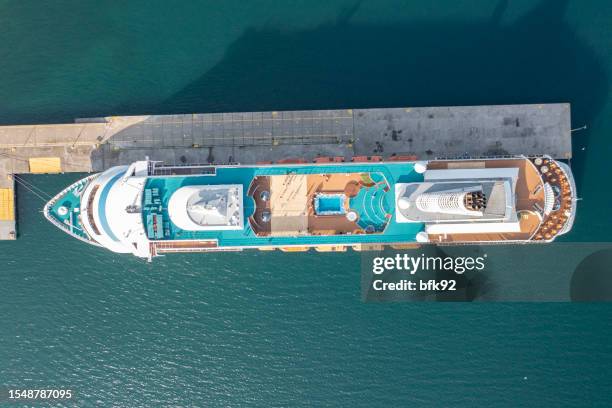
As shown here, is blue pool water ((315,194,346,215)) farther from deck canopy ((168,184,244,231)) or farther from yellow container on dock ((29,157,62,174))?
yellow container on dock ((29,157,62,174))

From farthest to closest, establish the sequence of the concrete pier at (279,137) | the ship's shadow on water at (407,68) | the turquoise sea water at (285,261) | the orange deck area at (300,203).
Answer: the ship's shadow on water at (407,68), the concrete pier at (279,137), the turquoise sea water at (285,261), the orange deck area at (300,203)

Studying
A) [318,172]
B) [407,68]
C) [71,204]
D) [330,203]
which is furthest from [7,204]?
[407,68]

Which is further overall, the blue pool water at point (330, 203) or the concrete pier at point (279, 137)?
the concrete pier at point (279, 137)

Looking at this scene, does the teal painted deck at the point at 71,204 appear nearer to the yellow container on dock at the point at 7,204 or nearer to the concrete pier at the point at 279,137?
the concrete pier at the point at 279,137

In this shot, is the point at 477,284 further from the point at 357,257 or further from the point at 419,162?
the point at 419,162

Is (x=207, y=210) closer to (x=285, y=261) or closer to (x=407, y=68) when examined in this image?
(x=285, y=261)

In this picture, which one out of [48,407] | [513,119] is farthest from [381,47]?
[48,407]

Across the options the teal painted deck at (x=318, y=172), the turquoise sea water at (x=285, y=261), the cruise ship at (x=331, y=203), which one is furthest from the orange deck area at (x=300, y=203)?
the turquoise sea water at (x=285, y=261)
